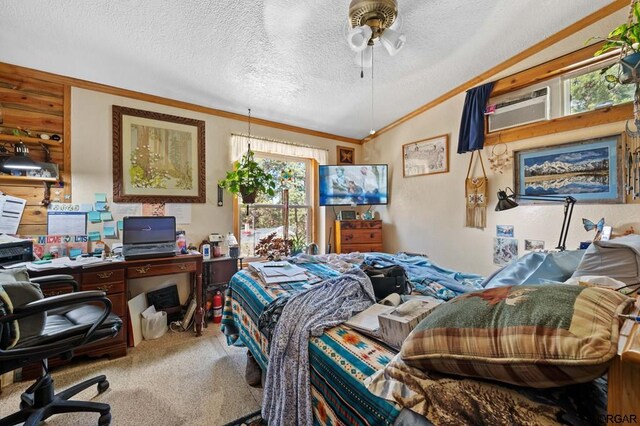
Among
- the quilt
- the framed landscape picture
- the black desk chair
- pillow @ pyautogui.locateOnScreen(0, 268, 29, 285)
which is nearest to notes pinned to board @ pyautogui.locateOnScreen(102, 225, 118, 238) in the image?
the black desk chair

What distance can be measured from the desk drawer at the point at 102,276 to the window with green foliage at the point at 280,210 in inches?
56.3

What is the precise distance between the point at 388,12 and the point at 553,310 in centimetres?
185

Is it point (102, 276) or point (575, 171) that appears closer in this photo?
point (102, 276)

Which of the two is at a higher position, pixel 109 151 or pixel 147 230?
pixel 109 151

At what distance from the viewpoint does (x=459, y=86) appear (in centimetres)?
311

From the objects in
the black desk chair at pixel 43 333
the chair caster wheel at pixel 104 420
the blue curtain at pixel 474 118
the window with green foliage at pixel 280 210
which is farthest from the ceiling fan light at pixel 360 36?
the chair caster wheel at pixel 104 420

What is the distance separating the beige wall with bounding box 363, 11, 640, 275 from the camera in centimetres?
225

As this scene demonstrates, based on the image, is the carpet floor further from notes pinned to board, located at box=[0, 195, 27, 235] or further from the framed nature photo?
the framed nature photo

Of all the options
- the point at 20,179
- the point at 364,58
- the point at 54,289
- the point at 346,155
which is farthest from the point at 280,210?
the point at 20,179

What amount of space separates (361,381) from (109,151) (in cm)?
308

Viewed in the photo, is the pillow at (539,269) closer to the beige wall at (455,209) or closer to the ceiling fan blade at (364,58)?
the beige wall at (455,209)

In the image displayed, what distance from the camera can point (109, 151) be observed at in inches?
102

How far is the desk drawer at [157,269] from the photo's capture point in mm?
2256

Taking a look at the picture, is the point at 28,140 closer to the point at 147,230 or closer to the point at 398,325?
the point at 147,230
